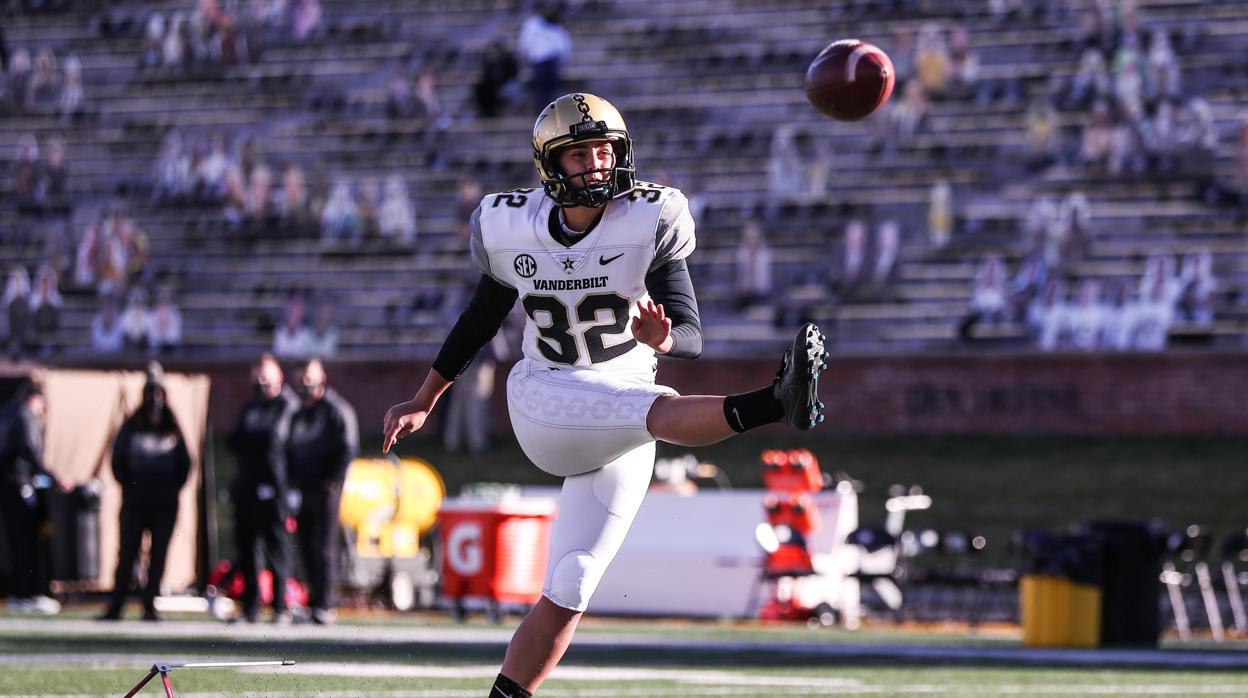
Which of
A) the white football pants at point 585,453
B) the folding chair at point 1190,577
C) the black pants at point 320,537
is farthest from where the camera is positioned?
the folding chair at point 1190,577

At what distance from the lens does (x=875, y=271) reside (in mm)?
23234

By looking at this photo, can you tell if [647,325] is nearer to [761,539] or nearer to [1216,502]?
[761,539]

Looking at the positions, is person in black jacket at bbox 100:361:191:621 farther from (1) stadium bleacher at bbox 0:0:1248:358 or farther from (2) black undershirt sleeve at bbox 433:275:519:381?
(1) stadium bleacher at bbox 0:0:1248:358

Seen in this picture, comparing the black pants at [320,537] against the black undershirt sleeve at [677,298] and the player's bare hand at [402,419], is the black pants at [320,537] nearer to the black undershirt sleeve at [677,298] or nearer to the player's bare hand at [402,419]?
the player's bare hand at [402,419]

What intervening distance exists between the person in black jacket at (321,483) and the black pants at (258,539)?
165 mm

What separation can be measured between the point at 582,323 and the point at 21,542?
1058cm

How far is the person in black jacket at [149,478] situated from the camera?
14109 mm

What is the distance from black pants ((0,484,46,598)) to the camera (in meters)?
15.4

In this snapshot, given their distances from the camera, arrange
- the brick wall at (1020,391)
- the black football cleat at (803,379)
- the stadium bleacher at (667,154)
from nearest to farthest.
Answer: the black football cleat at (803,379), the brick wall at (1020,391), the stadium bleacher at (667,154)

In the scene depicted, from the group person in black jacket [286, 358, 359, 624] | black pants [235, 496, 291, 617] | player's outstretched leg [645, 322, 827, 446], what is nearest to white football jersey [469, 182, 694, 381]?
player's outstretched leg [645, 322, 827, 446]

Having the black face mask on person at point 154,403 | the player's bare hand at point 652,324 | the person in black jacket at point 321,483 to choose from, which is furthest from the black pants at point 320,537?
the player's bare hand at point 652,324

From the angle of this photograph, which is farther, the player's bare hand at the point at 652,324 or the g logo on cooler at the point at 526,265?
the g logo on cooler at the point at 526,265

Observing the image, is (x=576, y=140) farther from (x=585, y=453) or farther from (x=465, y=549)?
(x=465, y=549)

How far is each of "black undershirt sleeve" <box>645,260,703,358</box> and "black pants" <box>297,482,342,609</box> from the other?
8.56 metres
